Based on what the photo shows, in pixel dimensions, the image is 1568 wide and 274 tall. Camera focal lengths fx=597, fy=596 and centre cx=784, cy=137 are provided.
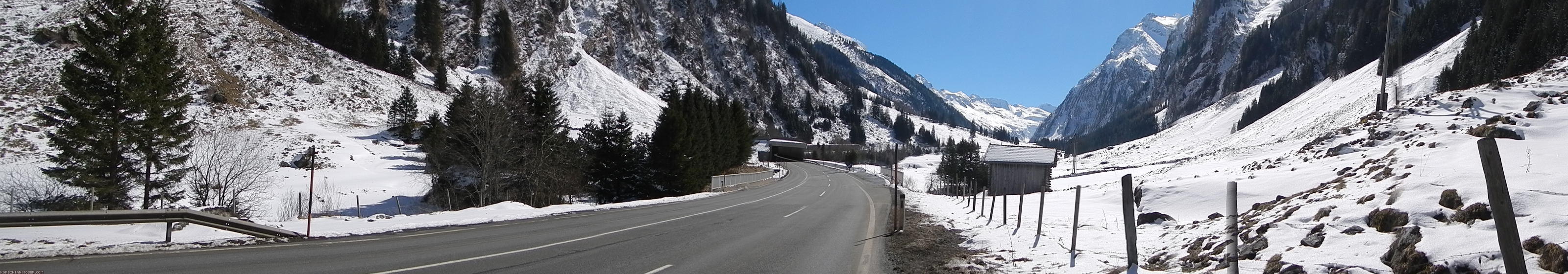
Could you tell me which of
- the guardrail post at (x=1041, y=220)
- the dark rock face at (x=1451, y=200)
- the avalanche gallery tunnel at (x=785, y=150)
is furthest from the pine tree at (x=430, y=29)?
the dark rock face at (x=1451, y=200)

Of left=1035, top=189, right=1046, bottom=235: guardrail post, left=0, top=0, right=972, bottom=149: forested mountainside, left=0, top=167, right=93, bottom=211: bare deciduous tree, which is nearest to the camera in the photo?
left=1035, top=189, right=1046, bottom=235: guardrail post

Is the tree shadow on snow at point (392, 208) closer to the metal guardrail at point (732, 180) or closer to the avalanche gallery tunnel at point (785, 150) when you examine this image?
the metal guardrail at point (732, 180)

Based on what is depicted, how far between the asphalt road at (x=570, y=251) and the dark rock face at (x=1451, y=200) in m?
6.75

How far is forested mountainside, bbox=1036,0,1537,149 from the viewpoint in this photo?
1969 inches

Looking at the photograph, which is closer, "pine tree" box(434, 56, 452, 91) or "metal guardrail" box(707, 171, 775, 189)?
"metal guardrail" box(707, 171, 775, 189)

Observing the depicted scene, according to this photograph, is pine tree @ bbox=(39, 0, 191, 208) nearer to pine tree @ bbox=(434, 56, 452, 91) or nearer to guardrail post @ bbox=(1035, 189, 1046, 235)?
guardrail post @ bbox=(1035, 189, 1046, 235)

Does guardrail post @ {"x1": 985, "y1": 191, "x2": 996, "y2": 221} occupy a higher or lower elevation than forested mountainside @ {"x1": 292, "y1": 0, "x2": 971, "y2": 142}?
lower

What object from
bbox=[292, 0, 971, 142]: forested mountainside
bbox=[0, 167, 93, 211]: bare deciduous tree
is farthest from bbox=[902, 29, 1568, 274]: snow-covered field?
bbox=[292, 0, 971, 142]: forested mountainside

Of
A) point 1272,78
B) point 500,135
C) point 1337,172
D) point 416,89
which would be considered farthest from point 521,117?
point 1272,78

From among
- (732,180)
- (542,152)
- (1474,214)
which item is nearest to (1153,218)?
(1474,214)

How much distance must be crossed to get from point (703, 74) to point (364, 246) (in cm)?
12474

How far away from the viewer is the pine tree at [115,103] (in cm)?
1894

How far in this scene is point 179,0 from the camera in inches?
2106

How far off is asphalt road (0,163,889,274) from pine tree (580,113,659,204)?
15818 millimetres
